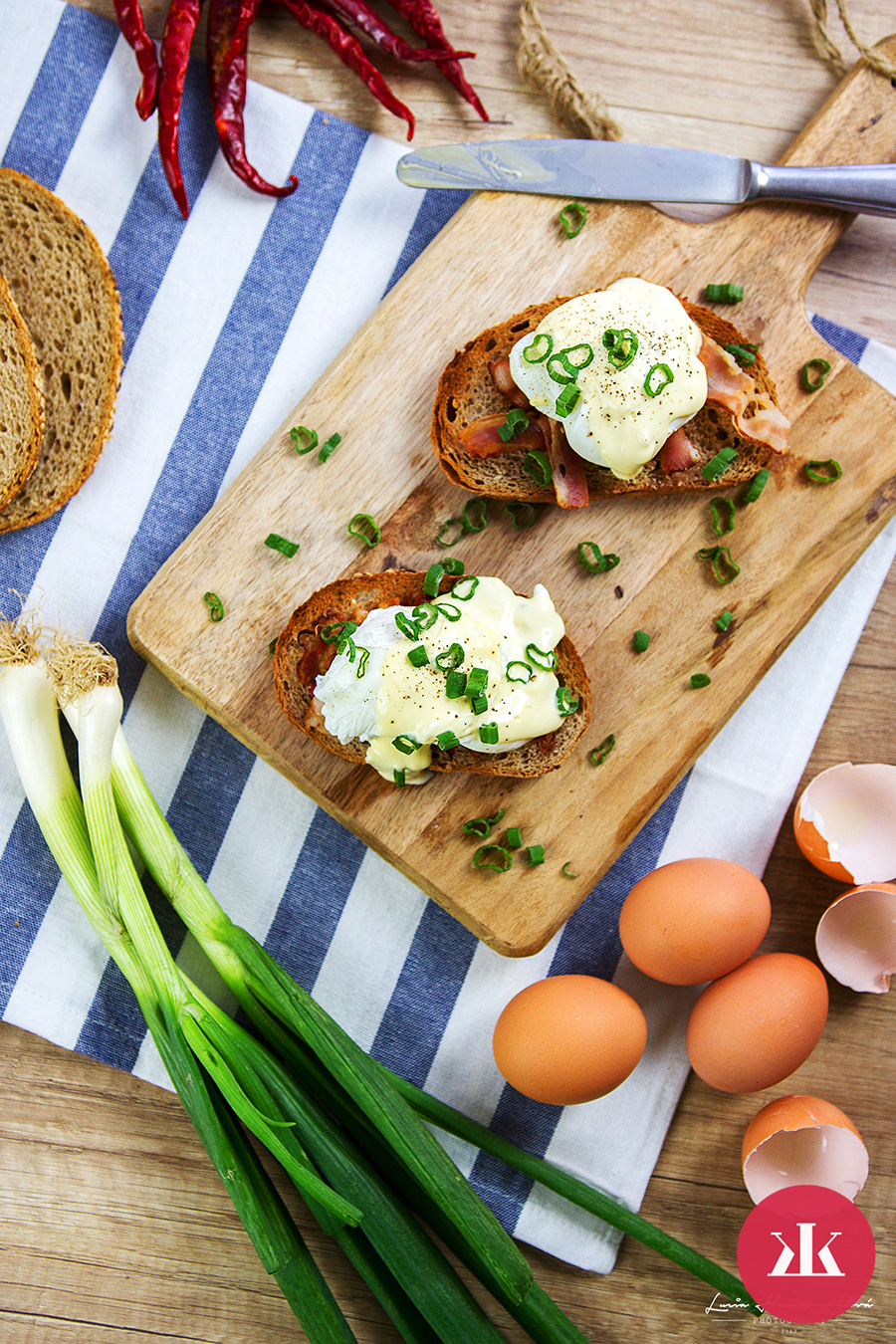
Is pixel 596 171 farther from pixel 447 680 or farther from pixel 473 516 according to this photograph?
pixel 447 680

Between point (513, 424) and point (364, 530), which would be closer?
point (513, 424)

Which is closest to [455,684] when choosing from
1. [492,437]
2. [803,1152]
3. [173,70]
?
[492,437]

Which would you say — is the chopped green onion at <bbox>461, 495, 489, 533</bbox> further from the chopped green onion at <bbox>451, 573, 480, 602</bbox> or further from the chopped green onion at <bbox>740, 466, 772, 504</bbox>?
the chopped green onion at <bbox>740, 466, 772, 504</bbox>


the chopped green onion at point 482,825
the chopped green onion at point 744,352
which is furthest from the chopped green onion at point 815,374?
the chopped green onion at point 482,825

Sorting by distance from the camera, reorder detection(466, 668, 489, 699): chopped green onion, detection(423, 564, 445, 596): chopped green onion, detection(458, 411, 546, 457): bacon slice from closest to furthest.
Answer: detection(466, 668, 489, 699): chopped green onion → detection(423, 564, 445, 596): chopped green onion → detection(458, 411, 546, 457): bacon slice

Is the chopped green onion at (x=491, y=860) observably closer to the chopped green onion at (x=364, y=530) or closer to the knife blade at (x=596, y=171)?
the chopped green onion at (x=364, y=530)

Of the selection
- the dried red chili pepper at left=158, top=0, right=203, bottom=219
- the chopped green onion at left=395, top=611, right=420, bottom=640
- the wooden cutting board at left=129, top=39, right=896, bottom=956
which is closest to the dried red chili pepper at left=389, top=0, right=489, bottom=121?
the wooden cutting board at left=129, top=39, right=896, bottom=956
